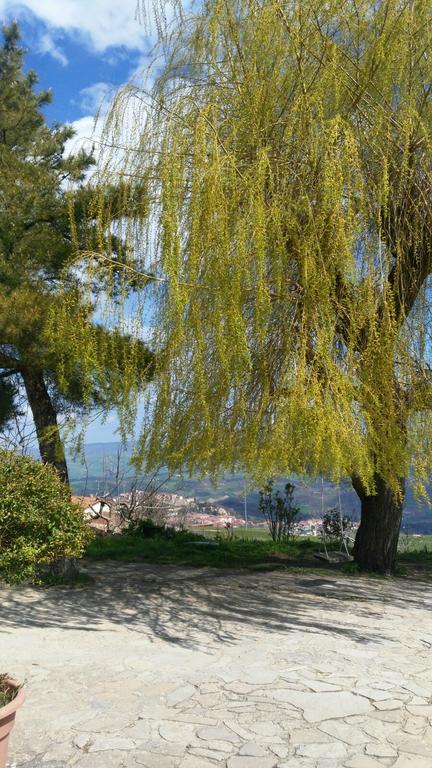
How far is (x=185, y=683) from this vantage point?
4848mm

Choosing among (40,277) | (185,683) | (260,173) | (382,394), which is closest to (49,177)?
(40,277)

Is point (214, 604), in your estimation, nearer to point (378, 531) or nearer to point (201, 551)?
point (378, 531)

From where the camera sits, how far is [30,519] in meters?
4.12

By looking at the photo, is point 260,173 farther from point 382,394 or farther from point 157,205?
point 382,394

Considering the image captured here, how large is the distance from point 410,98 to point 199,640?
472cm

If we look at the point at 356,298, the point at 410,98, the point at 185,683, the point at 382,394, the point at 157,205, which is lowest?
the point at 185,683

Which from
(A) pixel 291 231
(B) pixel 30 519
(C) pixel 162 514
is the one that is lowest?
(C) pixel 162 514

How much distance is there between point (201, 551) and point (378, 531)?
3.58 meters

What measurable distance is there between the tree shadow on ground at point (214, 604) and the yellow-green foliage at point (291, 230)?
1.49 meters

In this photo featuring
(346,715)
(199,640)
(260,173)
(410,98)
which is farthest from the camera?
(199,640)

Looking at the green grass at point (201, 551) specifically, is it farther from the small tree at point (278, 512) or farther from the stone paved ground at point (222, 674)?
the stone paved ground at point (222, 674)

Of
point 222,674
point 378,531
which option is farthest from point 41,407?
point 222,674

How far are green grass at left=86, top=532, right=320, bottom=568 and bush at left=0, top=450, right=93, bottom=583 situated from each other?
601 cm

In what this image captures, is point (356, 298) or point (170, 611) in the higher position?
point (356, 298)
